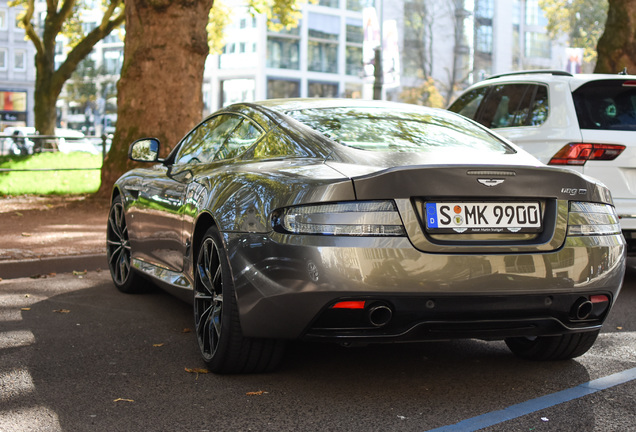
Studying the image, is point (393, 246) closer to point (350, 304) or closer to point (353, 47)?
point (350, 304)

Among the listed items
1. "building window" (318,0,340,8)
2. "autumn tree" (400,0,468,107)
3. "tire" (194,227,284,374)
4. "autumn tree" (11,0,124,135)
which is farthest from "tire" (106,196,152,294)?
"autumn tree" (400,0,468,107)

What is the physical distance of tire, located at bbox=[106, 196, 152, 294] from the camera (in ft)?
23.3

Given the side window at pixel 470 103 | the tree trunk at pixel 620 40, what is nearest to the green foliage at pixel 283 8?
the tree trunk at pixel 620 40

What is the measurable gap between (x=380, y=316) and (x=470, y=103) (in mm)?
6184

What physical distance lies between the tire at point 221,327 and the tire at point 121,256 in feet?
7.14

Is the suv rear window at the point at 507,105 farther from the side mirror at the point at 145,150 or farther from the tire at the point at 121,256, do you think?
the tire at the point at 121,256

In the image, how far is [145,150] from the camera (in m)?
6.66

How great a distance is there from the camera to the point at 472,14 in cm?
7694

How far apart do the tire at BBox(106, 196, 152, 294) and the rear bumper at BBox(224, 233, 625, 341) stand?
292cm

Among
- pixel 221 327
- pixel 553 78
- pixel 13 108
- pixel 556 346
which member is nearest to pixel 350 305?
pixel 221 327

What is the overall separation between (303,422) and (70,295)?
151 inches

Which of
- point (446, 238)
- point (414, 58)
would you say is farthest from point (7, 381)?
point (414, 58)

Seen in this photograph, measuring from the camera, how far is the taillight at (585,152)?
759 cm

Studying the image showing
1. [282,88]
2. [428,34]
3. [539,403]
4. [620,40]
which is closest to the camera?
[539,403]
